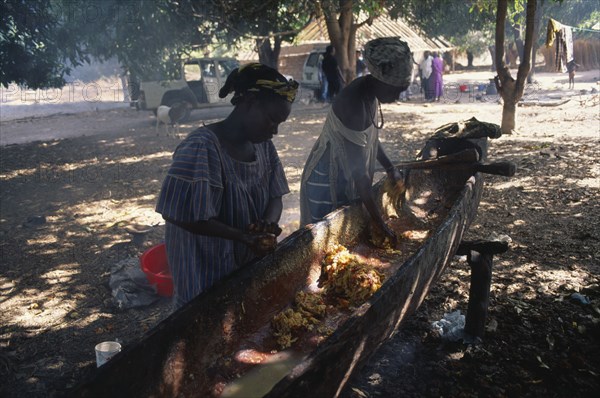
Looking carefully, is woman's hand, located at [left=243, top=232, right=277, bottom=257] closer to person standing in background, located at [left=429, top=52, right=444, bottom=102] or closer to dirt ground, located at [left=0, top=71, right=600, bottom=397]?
Answer: dirt ground, located at [left=0, top=71, right=600, bottom=397]

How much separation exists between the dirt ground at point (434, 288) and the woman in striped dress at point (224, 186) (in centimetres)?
142

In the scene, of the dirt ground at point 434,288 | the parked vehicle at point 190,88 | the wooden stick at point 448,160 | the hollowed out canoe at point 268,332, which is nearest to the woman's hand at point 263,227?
the hollowed out canoe at point 268,332

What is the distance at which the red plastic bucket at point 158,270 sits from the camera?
452 cm

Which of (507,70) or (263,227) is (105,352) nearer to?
(263,227)

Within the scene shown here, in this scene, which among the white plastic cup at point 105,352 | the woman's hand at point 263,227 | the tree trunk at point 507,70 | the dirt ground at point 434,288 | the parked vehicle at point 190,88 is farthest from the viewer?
the parked vehicle at point 190,88

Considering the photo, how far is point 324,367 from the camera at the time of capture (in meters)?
2.15

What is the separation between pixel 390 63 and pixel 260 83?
1.42m

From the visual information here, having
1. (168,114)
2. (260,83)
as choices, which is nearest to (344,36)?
(168,114)

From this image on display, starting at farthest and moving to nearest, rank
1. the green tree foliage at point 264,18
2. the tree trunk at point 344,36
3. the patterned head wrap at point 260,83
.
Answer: the green tree foliage at point 264,18, the tree trunk at point 344,36, the patterned head wrap at point 260,83

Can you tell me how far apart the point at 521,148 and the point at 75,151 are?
1073 cm

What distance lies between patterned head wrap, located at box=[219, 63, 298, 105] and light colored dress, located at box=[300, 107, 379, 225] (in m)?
1.38

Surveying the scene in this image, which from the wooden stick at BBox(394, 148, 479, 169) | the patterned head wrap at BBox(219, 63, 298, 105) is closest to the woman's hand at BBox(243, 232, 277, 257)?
the patterned head wrap at BBox(219, 63, 298, 105)

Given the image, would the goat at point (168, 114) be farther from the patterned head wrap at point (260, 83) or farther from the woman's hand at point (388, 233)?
the patterned head wrap at point (260, 83)

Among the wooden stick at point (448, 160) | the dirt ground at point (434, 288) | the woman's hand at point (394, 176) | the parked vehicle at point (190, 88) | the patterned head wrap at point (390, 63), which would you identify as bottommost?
the dirt ground at point (434, 288)
